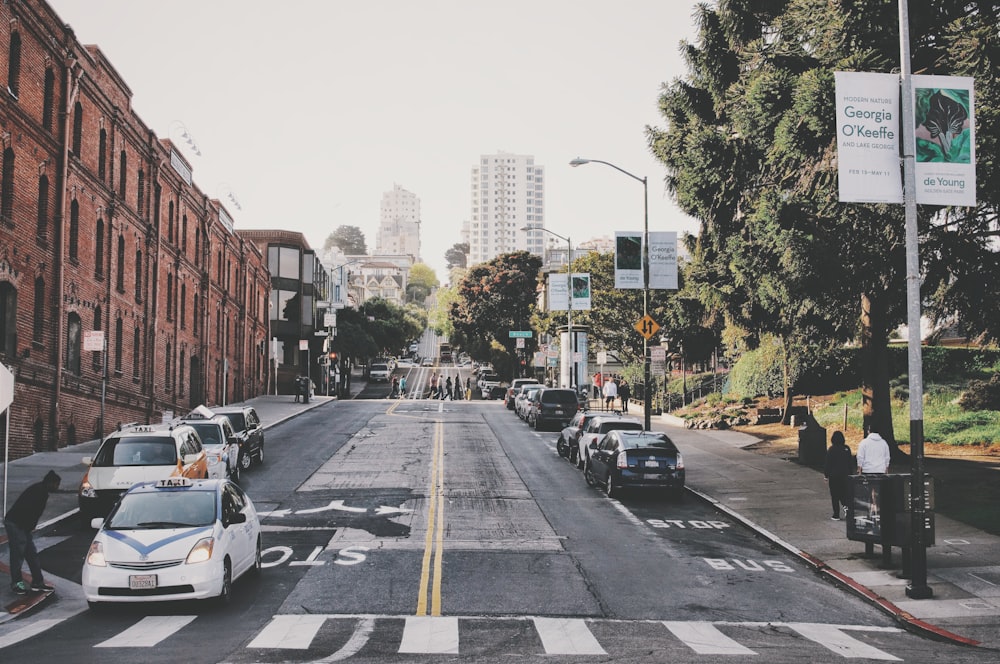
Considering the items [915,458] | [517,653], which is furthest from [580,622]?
[915,458]

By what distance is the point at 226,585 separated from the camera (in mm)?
12883

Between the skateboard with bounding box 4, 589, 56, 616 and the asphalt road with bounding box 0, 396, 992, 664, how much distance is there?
1.08ft

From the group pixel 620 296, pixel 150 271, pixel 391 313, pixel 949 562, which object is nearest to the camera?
pixel 949 562

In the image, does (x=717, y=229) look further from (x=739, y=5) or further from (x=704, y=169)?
(x=739, y=5)

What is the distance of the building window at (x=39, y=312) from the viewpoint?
95.9 ft

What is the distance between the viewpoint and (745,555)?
1742cm

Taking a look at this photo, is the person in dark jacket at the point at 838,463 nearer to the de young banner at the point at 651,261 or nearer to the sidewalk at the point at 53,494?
the de young banner at the point at 651,261

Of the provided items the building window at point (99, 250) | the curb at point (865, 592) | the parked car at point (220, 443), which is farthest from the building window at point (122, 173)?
the curb at point (865, 592)

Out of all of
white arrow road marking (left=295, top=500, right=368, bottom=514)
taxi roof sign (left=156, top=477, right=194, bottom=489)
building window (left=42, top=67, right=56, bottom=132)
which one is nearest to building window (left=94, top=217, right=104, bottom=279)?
building window (left=42, top=67, right=56, bottom=132)

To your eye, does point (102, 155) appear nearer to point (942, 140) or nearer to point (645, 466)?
point (645, 466)

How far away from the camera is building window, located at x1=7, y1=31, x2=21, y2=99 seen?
27.6 metres

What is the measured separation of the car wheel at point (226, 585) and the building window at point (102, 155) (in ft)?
85.1

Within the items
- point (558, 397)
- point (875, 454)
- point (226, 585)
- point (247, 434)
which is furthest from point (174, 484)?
point (558, 397)

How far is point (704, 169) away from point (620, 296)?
1336 inches
